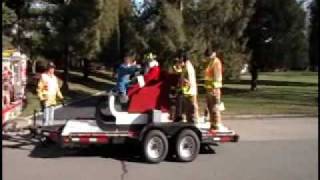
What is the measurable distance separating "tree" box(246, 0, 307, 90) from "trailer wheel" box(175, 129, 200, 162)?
94.2 ft

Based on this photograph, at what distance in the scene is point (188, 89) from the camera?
504 inches

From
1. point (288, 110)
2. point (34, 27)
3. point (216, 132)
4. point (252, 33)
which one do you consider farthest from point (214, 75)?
point (252, 33)

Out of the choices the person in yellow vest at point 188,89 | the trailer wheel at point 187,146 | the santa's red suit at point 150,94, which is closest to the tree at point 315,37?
the person in yellow vest at point 188,89

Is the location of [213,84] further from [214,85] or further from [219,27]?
[219,27]

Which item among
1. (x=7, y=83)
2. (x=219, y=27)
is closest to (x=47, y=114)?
(x=7, y=83)

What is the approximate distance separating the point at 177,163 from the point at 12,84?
961 cm

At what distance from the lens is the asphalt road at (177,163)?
10.0 meters

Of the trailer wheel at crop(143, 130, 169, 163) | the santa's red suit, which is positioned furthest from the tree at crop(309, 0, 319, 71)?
the trailer wheel at crop(143, 130, 169, 163)

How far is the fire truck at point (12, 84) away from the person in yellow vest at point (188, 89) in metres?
5.77

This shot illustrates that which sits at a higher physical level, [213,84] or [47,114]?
[213,84]

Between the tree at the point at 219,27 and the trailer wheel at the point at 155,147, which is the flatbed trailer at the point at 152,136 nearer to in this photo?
the trailer wheel at the point at 155,147

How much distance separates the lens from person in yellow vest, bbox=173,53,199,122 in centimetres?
1266

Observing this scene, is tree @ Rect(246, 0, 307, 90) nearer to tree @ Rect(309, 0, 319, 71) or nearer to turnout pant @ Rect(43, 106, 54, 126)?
tree @ Rect(309, 0, 319, 71)

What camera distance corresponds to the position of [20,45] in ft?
118
